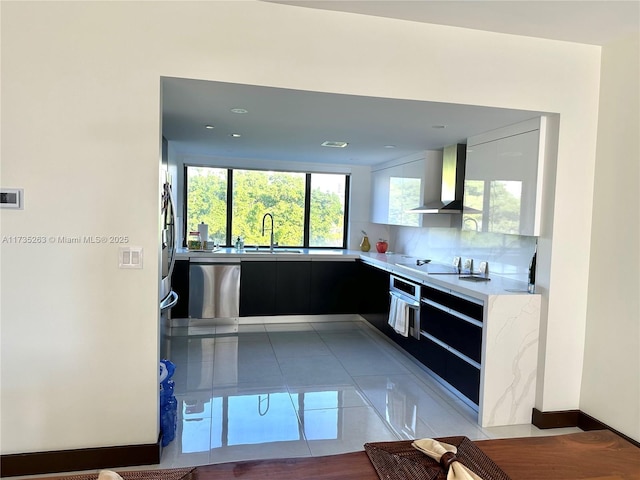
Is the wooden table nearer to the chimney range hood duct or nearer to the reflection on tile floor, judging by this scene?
the reflection on tile floor

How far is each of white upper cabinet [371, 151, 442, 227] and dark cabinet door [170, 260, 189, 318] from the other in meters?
2.46

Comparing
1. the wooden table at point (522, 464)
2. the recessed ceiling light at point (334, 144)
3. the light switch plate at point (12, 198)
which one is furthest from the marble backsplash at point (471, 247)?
the light switch plate at point (12, 198)

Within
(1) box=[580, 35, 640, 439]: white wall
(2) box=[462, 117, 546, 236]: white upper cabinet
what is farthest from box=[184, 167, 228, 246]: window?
(1) box=[580, 35, 640, 439]: white wall

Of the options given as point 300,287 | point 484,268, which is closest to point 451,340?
point 484,268

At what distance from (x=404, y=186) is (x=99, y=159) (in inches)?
133

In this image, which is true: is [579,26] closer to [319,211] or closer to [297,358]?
[297,358]

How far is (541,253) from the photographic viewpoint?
299cm

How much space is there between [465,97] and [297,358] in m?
2.72

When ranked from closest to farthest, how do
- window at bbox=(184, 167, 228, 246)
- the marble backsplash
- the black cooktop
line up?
the marble backsplash → the black cooktop → window at bbox=(184, 167, 228, 246)

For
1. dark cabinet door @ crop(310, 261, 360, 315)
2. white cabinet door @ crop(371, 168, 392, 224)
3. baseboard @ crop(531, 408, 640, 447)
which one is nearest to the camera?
baseboard @ crop(531, 408, 640, 447)

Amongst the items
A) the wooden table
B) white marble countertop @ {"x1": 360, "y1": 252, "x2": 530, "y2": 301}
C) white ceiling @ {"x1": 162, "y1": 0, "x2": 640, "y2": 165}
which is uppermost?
white ceiling @ {"x1": 162, "y1": 0, "x2": 640, "y2": 165}

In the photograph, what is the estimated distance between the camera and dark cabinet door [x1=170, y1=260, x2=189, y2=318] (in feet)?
15.9

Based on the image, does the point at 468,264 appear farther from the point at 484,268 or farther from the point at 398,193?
the point at 398,193

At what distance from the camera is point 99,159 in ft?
7.38
